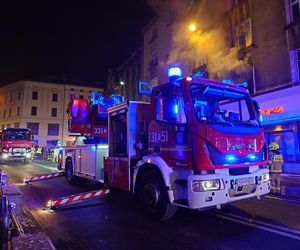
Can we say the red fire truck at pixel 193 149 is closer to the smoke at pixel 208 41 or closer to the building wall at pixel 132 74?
the smoke at pixel 208 41

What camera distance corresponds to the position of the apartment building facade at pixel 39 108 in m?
50.9

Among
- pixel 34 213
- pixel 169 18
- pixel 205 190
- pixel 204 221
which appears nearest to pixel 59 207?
pixel 34 213

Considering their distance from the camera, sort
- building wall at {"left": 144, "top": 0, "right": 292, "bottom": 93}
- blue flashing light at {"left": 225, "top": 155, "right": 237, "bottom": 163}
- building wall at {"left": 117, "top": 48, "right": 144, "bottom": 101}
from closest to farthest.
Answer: blue flashing light at {"left": 225, "top": 155, "right": 237, "bottom": 163} < building wall at {"left": 144, "top": 0, "right": 292, "bottom": 93} < building wall at {"left": 117, "top": 48, "right": 144, "bottom": 101}

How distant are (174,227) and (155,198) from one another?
671mm

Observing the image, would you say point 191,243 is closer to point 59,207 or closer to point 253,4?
point 59,207

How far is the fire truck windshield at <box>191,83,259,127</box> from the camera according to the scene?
5168 millimetres

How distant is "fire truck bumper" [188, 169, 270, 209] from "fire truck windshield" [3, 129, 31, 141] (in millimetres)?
22846

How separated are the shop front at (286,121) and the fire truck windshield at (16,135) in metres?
19.7

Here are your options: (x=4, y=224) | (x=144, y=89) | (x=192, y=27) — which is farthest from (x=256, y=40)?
(x=4, y=224)

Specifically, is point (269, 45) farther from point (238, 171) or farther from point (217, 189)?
point (217, 189)

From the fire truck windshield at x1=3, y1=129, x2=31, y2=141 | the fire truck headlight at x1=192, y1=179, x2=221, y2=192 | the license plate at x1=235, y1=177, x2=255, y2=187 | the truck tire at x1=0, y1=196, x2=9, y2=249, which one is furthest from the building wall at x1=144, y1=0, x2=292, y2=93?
the fire truck windshield at x1=3, y1=129, x2=31, y2=141

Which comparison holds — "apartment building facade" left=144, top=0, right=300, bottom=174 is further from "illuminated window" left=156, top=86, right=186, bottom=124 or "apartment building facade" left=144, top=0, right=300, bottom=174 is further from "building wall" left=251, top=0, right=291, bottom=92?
"illuminated window" left=156, top=86, right=186, bottom=124

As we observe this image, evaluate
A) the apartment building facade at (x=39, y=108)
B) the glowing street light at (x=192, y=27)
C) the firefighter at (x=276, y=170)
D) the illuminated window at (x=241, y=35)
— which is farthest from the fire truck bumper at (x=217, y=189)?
the apartment building facade at (x=39, y=108)

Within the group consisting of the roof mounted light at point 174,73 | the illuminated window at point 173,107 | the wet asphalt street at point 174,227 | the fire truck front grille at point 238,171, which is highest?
the roof mounted light at point 174,73
